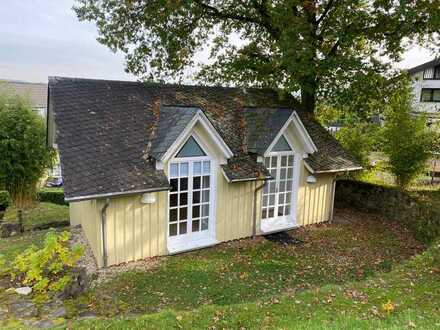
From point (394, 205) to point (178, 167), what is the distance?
9894mm

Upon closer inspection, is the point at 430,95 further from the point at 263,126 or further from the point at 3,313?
the point at 3,313

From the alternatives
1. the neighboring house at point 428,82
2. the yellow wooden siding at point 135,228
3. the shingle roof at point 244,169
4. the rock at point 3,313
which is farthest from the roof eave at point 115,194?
the neighboring house at point 428,82

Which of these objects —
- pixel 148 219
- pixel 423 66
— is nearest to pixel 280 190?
pixel 148 219

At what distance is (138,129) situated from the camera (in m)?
10.1

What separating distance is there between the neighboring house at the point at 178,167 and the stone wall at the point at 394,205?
8.85ft

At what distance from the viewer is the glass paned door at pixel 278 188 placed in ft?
38.6

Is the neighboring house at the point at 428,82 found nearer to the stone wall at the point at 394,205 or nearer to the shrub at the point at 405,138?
the shrub at the point at 405,138

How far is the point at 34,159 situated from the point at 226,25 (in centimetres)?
1206

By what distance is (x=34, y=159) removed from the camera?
55.5ft

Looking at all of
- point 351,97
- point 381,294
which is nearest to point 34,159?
point 351,97

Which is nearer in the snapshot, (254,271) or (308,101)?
(254,271)

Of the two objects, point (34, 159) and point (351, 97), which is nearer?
point (351, 97)

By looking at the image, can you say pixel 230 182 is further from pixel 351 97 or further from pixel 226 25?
pixel 226 25

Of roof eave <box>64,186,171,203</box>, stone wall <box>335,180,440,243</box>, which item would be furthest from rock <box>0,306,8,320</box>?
stone wall <box>335,180,440,243</box>
